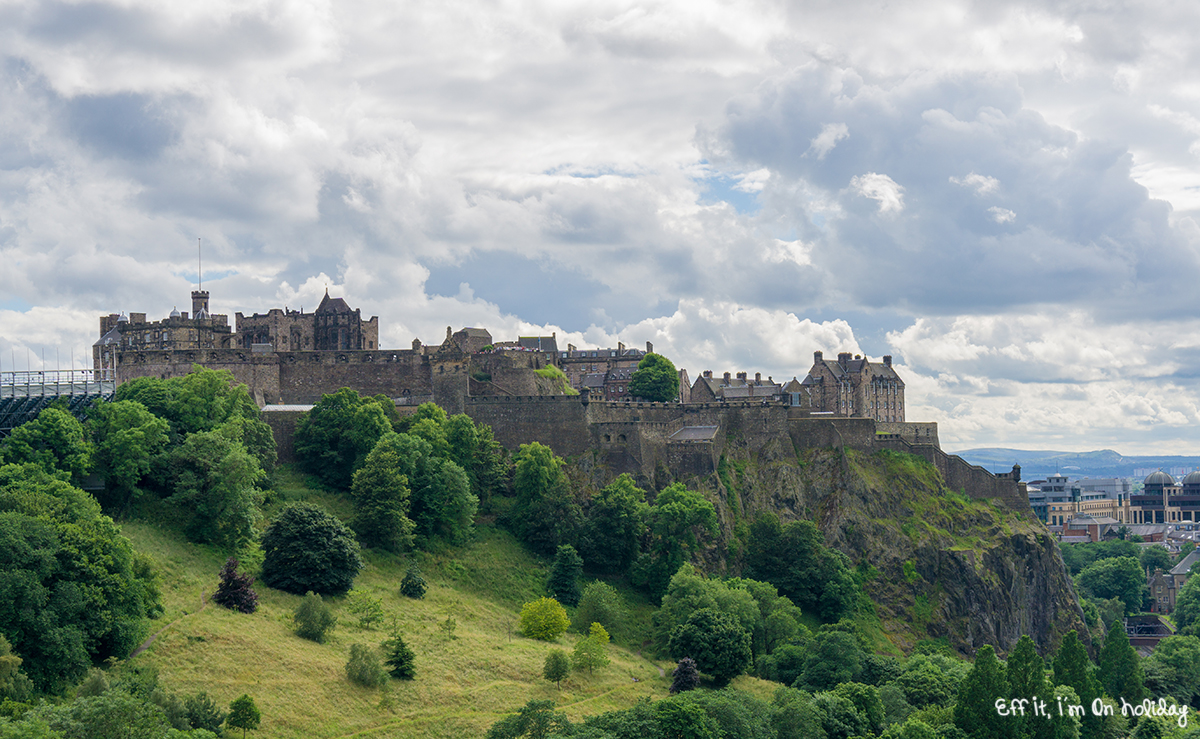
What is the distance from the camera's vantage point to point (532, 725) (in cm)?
5891

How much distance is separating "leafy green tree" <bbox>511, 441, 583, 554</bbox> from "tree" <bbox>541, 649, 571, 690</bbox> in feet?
71.8

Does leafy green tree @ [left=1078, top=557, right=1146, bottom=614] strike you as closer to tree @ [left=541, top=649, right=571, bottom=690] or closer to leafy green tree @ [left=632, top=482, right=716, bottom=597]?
leafy green tree @ [left=632, top=482, right=716, bottom=597]

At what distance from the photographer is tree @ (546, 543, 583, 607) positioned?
284 ft

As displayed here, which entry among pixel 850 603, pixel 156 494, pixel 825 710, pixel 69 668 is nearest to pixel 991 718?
pixel 825 710

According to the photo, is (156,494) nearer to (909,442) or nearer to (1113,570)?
(909,442)

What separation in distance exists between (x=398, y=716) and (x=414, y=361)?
157 feet

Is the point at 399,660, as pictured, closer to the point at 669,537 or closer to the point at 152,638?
the point at 152,638

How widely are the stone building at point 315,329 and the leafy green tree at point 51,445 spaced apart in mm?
42246

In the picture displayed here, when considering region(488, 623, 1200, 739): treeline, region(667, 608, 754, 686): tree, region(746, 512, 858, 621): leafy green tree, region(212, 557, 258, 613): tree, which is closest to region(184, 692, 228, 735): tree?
region(212, 557, 258, 613): tree

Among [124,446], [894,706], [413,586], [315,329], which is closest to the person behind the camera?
[894,706]

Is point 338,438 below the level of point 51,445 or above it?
below

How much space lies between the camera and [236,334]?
11712 cm

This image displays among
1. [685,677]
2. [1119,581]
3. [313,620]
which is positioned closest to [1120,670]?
[685,677]

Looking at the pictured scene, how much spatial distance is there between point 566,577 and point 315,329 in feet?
159
